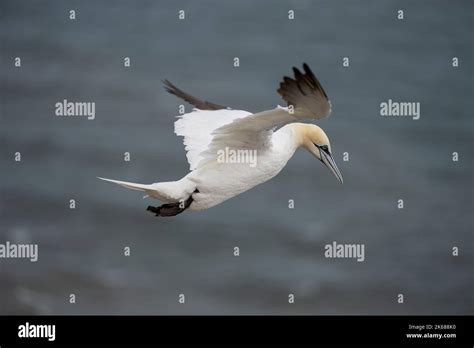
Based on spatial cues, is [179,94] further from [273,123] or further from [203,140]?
[273,123]

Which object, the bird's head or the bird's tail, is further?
the bird's head

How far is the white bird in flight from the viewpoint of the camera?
8984 mm

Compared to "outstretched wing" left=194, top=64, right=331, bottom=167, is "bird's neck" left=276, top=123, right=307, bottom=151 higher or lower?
higher

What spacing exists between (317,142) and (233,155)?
3.63 ft

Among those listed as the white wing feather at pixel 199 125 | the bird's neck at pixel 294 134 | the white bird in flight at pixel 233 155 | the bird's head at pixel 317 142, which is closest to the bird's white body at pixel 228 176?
the white bird in flight at pixel 233 155

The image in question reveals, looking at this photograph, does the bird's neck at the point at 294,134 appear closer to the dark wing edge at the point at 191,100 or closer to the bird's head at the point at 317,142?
the bird's head at the point at 317,142

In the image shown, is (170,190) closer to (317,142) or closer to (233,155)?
(233,155)

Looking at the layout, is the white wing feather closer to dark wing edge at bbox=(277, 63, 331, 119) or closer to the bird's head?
the bird's head

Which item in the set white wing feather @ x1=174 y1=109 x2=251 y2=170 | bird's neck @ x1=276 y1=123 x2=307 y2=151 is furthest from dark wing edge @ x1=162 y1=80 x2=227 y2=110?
bird's neck @ x1=276 y1=123 x2=307 y2=151

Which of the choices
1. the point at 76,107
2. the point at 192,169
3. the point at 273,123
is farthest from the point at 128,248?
the point at 273,123

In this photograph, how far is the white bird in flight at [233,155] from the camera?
29.5 feet

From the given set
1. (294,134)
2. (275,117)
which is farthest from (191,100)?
(275,117)

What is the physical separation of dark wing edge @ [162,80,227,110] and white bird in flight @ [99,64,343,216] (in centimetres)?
32

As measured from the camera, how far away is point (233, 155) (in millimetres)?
9445
